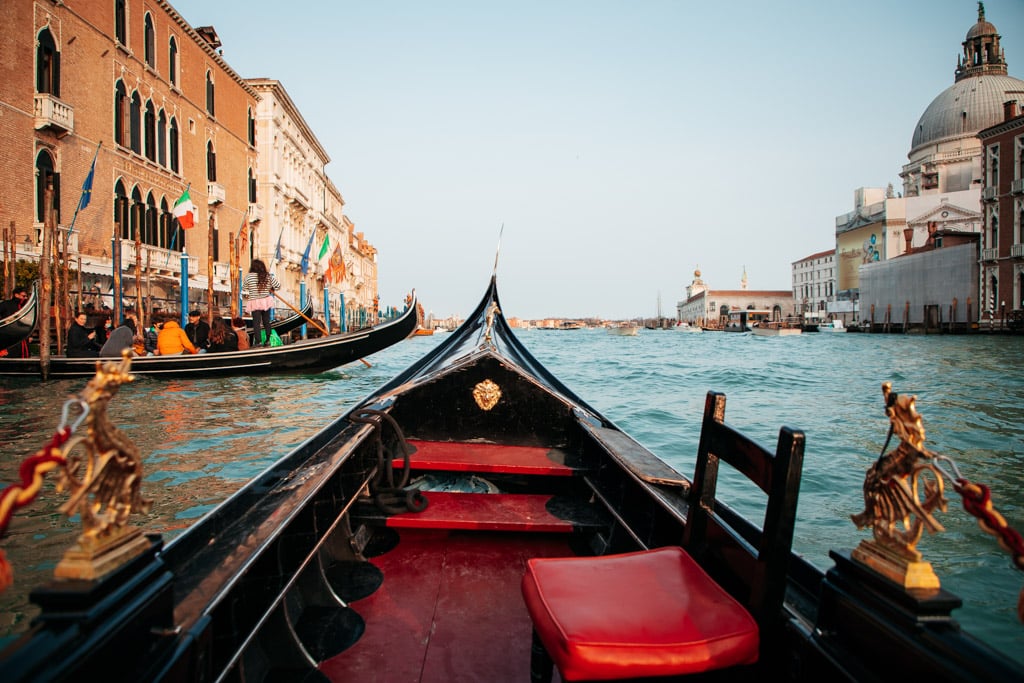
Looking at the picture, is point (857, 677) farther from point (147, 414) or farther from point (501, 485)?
point (147, 414)

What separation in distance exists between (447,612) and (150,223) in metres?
12.3

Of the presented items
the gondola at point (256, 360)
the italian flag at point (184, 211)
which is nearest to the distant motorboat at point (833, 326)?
the gondola at point (256, 360)

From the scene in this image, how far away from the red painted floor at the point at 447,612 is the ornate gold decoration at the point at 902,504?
775 millimetres

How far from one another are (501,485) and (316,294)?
70.6 feet

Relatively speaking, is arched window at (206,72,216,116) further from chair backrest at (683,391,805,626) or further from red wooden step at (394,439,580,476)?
chair backrest at (683,391,805,626)

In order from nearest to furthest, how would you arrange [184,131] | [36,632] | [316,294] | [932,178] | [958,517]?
1. [36,632]
2. [958,517]
3. [184,131]
4. [316,294]
5. [932,178]

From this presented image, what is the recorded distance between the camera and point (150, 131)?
37.6ft

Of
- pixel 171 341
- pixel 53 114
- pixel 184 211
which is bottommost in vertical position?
pixel 171 341

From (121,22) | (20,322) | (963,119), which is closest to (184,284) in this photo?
(20,322)

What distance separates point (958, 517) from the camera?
2.91 m

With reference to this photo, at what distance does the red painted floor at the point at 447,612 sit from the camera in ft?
3.93

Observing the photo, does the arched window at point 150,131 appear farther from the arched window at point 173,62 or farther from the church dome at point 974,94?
the church dome at point 974,94

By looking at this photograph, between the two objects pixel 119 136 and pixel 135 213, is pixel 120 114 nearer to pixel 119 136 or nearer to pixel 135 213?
pixel 119 136

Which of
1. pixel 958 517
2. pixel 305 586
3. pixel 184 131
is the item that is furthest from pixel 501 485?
pixel 184 131
